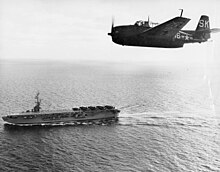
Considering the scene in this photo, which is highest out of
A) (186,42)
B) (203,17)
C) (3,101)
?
(203,17)

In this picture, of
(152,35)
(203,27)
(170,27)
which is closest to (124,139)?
(203,27)

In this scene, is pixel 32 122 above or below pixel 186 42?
below

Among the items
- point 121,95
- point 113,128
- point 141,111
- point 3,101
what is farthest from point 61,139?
point 121,95

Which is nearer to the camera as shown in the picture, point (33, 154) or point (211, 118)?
point (33, 154)

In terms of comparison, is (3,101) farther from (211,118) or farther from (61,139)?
(211,118)

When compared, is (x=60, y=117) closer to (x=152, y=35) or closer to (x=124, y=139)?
(x=124, y=139)

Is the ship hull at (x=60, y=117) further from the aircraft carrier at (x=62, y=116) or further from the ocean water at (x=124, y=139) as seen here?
the ocean water at (x=124, y=139)

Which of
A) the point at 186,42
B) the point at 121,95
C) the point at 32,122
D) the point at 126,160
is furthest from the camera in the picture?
the point at 121,95
